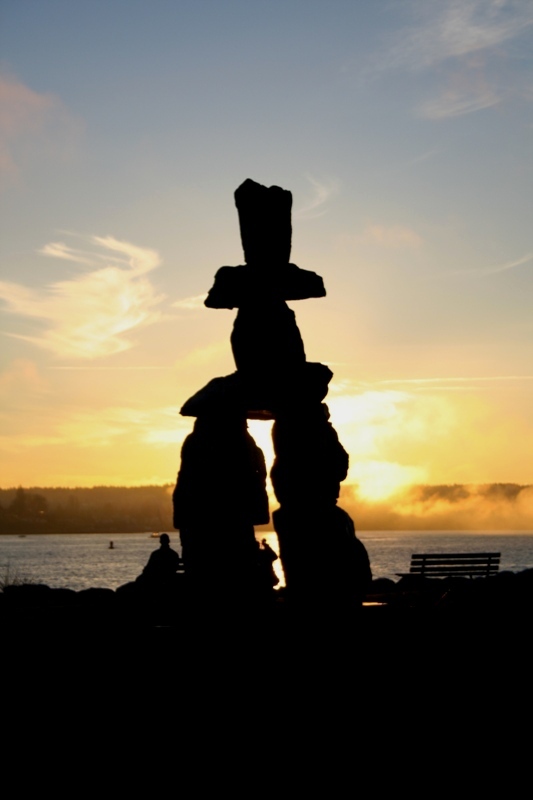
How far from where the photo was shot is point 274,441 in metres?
13.9

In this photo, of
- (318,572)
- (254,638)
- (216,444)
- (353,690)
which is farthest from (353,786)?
(216,444)

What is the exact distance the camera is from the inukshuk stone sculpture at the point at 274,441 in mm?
12961

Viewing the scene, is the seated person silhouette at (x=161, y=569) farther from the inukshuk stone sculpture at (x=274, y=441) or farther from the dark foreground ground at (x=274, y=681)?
the inukshuk stone sculpture at (x=274, y=441)

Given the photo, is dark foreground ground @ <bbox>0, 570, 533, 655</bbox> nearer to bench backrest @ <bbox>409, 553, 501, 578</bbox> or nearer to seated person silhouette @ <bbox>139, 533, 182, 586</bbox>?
seated person silhouette @ <bbox>139, 533, 182, 586</bbox>

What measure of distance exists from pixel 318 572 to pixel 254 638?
1637mm

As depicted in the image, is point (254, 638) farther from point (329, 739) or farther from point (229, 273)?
point (229, 273)

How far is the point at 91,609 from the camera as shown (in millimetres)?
13773

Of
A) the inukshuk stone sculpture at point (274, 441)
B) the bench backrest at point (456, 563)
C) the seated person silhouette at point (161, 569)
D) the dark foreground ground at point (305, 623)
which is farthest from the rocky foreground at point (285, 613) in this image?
the bench backrest at point (456, 563)

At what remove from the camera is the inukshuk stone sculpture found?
1296 cm

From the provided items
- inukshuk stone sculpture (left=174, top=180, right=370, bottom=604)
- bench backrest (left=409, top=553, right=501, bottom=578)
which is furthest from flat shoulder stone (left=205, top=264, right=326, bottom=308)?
bench backrest (left=409, top=553, right=501, bottom=578)

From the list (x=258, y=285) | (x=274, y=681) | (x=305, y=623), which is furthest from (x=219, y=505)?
(x=258, y=285)

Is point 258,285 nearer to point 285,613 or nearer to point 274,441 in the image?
point 274,441

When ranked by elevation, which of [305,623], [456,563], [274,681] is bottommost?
[274,681]

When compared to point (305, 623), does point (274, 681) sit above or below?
below
